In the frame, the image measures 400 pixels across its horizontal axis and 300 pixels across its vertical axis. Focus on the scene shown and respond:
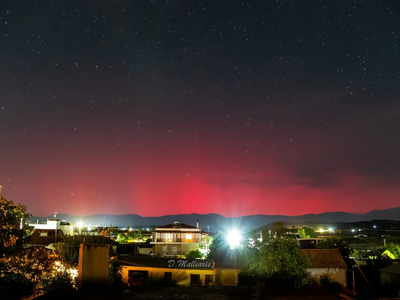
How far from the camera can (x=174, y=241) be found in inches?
2606

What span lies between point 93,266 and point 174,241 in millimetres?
53786

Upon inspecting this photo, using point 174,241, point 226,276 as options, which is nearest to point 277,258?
point 226,276

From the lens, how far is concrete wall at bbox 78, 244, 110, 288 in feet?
44.7

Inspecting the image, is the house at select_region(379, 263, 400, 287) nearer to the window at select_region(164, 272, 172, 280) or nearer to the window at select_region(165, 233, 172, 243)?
the window at select_region(164, 272, 172, 280)

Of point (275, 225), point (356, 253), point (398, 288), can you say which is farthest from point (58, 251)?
point (356, 253)

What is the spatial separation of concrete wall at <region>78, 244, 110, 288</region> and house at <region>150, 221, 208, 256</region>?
5183 cm

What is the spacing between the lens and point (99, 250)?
13.7m

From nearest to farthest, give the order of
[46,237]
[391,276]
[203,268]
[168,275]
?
[168,275] → [203,268] → [391,276] → [46,237]

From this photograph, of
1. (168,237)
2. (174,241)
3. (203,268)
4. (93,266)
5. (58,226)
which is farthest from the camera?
(58,226)

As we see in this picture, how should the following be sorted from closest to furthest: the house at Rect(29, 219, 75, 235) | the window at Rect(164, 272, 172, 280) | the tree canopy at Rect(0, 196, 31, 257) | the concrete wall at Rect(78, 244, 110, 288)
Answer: the concrete wall at Rect(78, 244, 110, 288) → the tree canopy at Rect(0, 196, 31, 257) → the window at Rect(164, 272, 172, 280) → the house at Rect(29, 219, 75, 235)

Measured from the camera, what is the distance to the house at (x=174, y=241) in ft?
213

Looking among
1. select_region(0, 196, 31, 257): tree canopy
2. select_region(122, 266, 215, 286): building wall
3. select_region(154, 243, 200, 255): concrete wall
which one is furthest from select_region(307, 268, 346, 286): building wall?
select_region(0, 196, 31, 257): tree canopy

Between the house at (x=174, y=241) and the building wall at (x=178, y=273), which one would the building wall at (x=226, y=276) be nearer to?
the building wall at (x=178, y=273)

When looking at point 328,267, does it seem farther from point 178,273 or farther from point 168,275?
point 168,275
